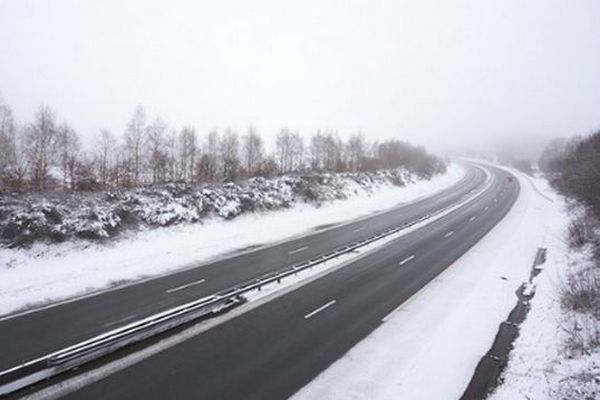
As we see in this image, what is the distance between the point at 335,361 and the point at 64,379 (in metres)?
7.39

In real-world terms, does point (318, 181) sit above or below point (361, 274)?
above

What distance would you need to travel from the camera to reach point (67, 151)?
95.2 ft

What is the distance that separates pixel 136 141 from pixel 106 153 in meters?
2.87

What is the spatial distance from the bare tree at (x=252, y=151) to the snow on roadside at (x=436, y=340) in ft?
86.6

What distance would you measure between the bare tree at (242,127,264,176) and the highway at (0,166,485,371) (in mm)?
18432

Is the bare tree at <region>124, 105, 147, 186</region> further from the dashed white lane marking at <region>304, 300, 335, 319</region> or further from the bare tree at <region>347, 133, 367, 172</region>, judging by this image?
the bare tree at <region>347, 133, 367, 172</region>

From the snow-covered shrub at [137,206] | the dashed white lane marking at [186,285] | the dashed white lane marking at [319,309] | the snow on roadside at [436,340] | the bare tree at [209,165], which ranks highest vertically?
the bare tree at [209,165]

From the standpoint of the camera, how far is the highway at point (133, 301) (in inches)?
435

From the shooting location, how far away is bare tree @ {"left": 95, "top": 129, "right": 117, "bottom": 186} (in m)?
30.5

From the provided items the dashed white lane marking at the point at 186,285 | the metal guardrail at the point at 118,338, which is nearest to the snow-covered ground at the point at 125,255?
the dashed white lane marking at the point at 186,285

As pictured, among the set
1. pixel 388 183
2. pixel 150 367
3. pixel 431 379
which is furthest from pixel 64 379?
pixel 388 183

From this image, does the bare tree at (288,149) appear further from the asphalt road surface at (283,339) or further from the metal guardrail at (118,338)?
the metal guardrail at (118,338)

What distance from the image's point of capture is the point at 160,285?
16312 millimetres

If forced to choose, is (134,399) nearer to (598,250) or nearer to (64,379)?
(64,379)
